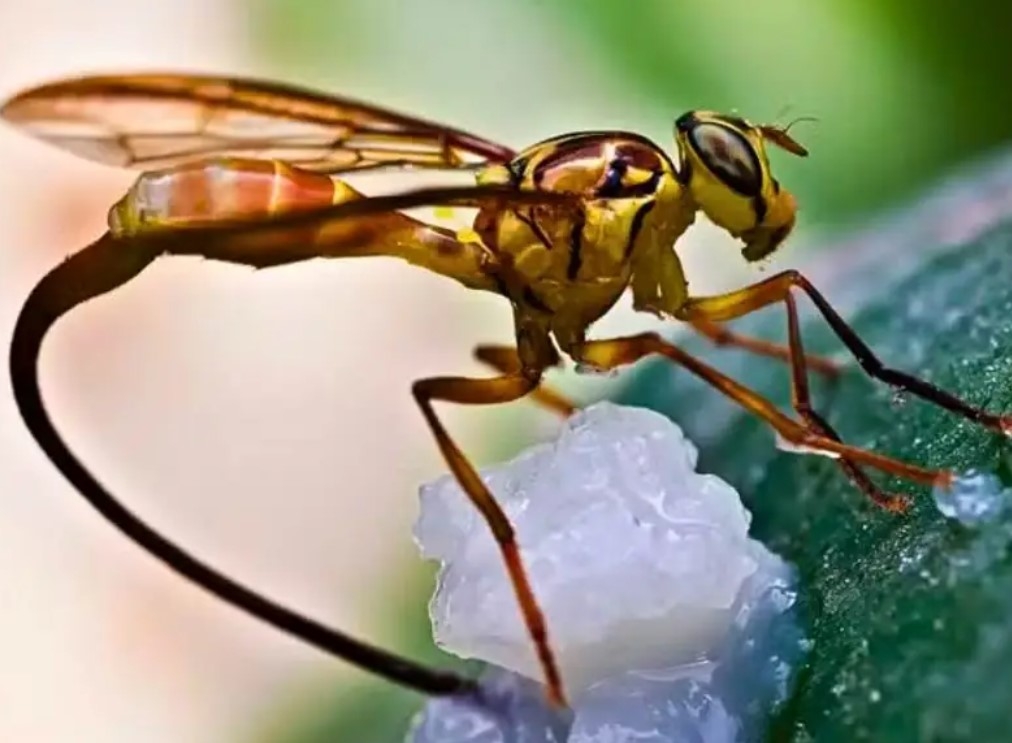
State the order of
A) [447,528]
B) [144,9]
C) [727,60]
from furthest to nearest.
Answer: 1. [144,9]
2. [727,60]
3. [447,528]

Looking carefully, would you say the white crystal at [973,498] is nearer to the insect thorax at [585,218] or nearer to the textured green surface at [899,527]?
the textured green surface at [899,527]

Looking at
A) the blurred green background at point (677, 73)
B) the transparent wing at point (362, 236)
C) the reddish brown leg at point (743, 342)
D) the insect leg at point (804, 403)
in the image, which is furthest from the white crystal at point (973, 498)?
the blurred green background at point (677, 73)

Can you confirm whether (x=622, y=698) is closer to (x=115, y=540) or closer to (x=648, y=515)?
(x=648, y=515)

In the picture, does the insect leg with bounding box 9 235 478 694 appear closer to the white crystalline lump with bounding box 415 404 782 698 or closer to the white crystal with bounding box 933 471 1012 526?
the white crystalline lump with bounding box 415 404 782 698

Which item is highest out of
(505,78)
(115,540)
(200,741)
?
(505,78)

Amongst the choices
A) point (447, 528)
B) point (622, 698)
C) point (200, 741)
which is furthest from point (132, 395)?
point (622, 698)

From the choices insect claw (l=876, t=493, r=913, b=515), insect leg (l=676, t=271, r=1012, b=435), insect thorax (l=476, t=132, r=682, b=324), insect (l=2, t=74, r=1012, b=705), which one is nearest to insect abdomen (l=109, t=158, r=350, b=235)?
insect (l=2, t=74, r=1012, b=705)

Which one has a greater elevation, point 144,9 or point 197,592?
point 144,9
